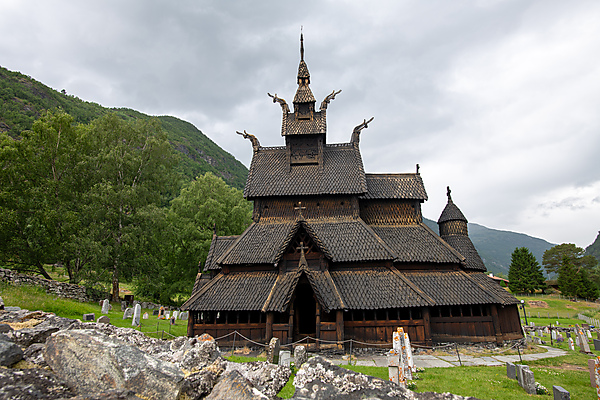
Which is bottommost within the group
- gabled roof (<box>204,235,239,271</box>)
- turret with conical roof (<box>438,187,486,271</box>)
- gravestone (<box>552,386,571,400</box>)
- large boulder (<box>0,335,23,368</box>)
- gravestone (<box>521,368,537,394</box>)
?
gravestone (<box>521,368,537,394</box>)

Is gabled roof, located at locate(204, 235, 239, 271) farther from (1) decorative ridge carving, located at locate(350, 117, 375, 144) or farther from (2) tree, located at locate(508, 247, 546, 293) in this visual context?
(2) tree, located at locate(508, 247, 546, 293)

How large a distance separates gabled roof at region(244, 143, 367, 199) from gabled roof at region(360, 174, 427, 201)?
1514mm

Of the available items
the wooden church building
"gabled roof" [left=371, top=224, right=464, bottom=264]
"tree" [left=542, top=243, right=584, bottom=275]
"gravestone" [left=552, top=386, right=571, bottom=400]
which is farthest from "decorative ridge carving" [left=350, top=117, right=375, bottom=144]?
"tree" [left=542, top=243, right=584, bottom=275]

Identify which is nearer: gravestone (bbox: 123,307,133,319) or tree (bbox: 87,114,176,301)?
gravestone (bbox: 123,307,133,319)

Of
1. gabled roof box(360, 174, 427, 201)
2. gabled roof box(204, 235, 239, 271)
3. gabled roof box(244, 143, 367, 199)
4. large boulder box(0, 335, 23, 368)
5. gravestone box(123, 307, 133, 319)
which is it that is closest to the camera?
large boulder box(0, 335, 23, 368)

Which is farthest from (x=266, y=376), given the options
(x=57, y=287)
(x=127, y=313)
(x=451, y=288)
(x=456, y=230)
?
(x=57, y=287)

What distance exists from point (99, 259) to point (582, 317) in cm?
5784

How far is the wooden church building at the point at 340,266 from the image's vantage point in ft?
54.2

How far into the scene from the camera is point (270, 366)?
17.4ft

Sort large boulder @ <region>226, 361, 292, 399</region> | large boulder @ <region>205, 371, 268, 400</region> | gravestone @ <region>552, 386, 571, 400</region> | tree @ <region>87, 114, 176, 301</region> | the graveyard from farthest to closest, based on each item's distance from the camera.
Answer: tree @ <region>87, 114, 176, 301</region> → the graveyard → gravestone @ <region>552, 386, 571, 400</region> → large boulder @ <region>226, 361, 292, 399</region> → large boulder @ <region>205, 371, 268, 400</region>

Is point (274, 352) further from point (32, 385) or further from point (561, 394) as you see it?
point (32, 385)

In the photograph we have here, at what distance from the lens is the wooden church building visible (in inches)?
650

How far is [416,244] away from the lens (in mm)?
20203

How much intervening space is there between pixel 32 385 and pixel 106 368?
70 centimetres
